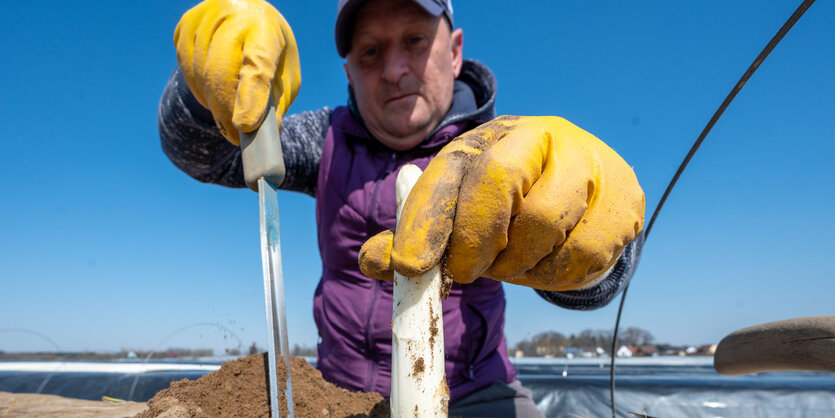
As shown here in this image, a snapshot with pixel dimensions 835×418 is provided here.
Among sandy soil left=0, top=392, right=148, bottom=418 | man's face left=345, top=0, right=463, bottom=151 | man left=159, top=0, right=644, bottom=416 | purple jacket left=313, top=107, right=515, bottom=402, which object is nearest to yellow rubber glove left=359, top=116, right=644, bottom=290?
man left=159, top=0, right=644, bottom=416

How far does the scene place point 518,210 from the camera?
0.80 m

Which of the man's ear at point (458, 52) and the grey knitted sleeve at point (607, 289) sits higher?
the man's ear at point (458, 52)

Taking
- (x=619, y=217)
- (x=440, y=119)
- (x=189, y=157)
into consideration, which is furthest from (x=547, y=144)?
(x=189, y=157)

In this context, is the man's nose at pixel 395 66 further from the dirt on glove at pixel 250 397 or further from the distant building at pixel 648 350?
the distant building at pixel 648 350

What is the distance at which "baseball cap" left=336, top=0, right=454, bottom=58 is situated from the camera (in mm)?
1675

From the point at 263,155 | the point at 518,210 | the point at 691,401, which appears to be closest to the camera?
the point at 518,210

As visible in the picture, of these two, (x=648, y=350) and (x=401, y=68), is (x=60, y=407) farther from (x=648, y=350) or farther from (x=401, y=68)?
(x=648, y=350)

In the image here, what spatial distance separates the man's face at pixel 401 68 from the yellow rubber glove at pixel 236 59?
16.7 inches

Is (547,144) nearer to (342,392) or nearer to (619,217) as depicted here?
(619,217)

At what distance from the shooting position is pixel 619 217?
89 centimetres

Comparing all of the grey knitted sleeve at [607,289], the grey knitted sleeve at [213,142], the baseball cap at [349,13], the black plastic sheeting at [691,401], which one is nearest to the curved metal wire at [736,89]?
the grey knitted sleeve at [607,289]

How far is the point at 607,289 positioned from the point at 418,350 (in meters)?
1.12

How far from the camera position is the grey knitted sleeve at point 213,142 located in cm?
170

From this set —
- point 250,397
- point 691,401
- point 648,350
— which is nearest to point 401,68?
point 250,397
